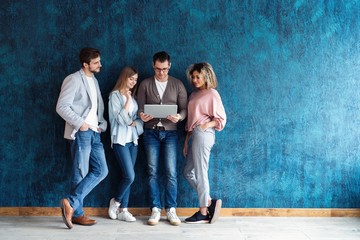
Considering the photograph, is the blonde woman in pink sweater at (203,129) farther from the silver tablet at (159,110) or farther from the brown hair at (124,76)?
the brown hair at (124,76)

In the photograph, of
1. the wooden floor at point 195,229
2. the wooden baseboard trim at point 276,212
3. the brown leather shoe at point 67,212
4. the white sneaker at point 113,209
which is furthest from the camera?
the wooden baseboard trim at point 276,212

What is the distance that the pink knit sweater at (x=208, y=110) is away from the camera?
4.31 m

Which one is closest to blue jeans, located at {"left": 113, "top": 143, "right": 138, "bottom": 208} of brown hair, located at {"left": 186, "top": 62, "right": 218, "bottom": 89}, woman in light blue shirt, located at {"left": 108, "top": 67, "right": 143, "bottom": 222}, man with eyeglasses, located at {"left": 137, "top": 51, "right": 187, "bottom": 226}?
woman in light blue shirt, located at {"left": 108, "top": 67, "right": 143, "bottom": 222}

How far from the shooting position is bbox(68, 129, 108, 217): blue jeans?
4.18 meters

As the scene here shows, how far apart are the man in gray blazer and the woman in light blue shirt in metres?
0.13

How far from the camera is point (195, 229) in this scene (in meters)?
4.14

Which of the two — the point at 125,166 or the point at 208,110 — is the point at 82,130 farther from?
the point at 208,110

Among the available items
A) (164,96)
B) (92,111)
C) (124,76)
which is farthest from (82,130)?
(164,96)

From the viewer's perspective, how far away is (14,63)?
454 cm

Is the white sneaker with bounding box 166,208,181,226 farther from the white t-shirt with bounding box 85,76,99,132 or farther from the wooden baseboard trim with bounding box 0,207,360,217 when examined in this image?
the white t-shirt with bounding box 85,76,99,132

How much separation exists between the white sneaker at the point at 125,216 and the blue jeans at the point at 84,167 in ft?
1.18

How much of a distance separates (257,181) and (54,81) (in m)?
2.16

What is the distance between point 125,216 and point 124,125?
0.83 m

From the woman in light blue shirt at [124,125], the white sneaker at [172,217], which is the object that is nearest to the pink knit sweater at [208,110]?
the woman in light blue shirt at [124,125]
